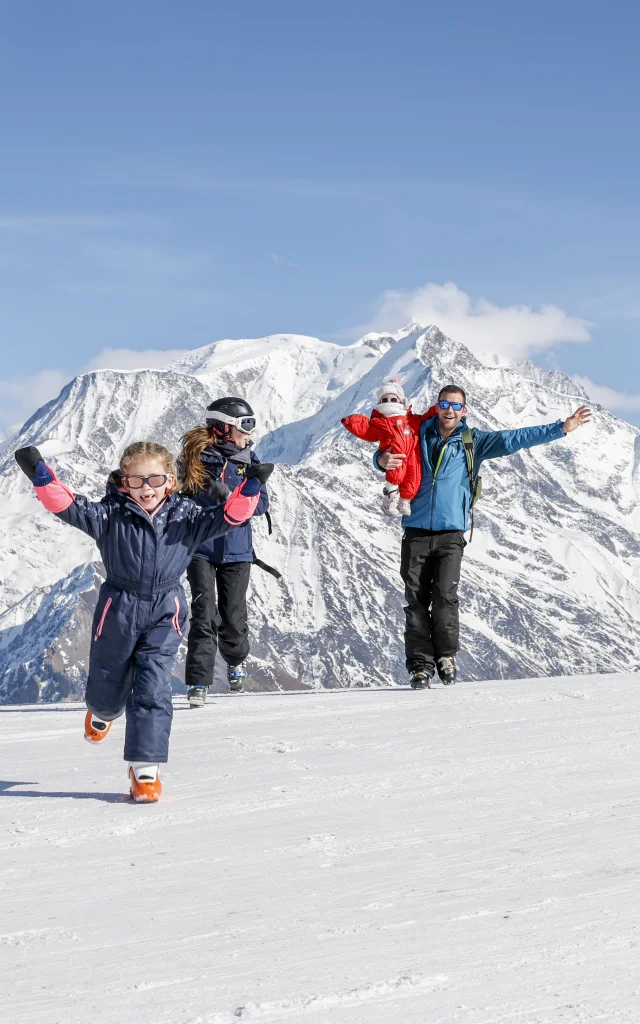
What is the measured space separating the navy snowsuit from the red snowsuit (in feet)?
14.6

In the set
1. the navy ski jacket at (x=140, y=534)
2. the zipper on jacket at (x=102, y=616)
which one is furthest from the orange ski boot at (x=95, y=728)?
the navy ski jacket at (x=140, y=534)

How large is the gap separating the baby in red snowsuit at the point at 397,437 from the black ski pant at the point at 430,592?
33 centimetres

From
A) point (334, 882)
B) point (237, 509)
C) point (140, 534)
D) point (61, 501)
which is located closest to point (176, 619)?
point (140, 534)

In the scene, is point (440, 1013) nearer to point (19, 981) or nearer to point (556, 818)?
point (19, 981)

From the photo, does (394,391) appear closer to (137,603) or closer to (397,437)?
(397,437)

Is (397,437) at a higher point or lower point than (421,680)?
higher

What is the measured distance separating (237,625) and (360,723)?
266 centimetres

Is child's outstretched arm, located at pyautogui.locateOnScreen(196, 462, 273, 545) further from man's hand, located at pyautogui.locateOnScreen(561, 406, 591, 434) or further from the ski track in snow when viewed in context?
man's hand, located at pyautogui.locateOnScreen(561, 406, 591, 434)

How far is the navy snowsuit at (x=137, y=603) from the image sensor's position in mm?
5402

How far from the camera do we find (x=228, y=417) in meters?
8.58

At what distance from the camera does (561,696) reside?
8.25 m

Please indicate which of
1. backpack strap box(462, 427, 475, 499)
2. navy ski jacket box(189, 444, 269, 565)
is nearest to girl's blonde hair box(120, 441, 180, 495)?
navy ski jacket box(189, 444, 269, 565)

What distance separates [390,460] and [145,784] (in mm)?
5352

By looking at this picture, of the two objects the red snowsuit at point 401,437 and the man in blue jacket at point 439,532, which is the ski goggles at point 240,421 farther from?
the man in blue jacket at point 439,532
